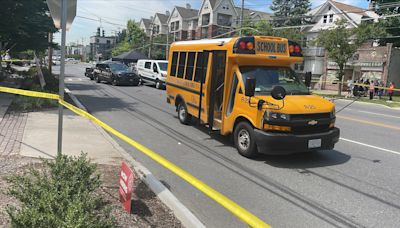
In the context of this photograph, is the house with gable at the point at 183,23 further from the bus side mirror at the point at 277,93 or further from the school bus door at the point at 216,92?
the bus side mirror at the point at 277,93

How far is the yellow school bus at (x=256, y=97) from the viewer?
22.9 ft

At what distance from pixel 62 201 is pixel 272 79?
555 centimetres

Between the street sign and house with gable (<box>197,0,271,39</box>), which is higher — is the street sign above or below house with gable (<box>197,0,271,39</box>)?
below

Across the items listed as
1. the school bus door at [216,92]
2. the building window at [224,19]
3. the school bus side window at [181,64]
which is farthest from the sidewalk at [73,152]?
the building window at [224,19]

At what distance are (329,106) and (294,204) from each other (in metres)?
2.88

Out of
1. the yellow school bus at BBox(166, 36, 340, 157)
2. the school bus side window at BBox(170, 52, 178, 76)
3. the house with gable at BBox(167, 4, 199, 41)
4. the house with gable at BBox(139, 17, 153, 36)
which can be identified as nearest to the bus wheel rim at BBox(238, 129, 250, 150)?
the yellow school bus at BBox(166, 36, 340, 157)

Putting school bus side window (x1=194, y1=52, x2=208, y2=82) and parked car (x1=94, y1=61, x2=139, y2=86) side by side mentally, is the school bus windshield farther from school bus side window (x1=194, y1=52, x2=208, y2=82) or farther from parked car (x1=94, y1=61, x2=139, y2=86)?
parked car (x1=94, y1=61, x2=139, y2=86)

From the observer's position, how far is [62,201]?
12.2 feet

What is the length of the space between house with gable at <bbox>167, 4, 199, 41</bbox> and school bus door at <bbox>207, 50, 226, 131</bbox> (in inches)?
2691

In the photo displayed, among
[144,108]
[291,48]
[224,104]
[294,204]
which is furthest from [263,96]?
[144,108]

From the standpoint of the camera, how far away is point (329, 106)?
743 centimetres

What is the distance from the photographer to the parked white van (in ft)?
80.2

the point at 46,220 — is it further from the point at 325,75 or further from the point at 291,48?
the point at 325,75

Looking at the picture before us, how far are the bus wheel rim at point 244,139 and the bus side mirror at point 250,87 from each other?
836 millimetres
